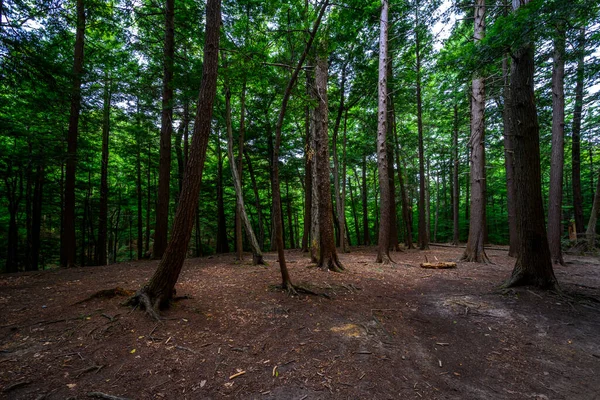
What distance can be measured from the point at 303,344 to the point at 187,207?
8.90 ft

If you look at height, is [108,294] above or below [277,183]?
below

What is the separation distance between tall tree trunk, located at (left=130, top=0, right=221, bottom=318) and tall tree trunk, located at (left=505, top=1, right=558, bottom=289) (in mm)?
6233

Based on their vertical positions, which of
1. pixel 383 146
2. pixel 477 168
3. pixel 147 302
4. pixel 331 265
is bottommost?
pixel 331 265

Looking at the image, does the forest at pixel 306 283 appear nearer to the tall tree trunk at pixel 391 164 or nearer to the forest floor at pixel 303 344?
the forest floor at pixel 303 344

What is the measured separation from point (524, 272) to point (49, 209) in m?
22.8

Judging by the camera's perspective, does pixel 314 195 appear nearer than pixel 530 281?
No

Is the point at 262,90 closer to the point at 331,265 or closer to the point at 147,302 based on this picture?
the point at 331,265

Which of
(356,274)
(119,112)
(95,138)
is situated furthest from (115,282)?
(95,138)

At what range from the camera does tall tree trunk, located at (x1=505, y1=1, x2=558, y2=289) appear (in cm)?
514

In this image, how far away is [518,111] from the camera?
17.6ft

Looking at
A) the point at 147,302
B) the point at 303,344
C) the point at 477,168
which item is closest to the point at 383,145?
the point at 477,168

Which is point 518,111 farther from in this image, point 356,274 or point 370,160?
point 370,160

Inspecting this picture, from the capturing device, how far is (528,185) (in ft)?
17.1

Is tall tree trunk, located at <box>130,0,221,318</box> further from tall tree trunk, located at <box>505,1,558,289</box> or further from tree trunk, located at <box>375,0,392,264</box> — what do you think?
tree trunk, located at <box>375,0,392,264</box>
